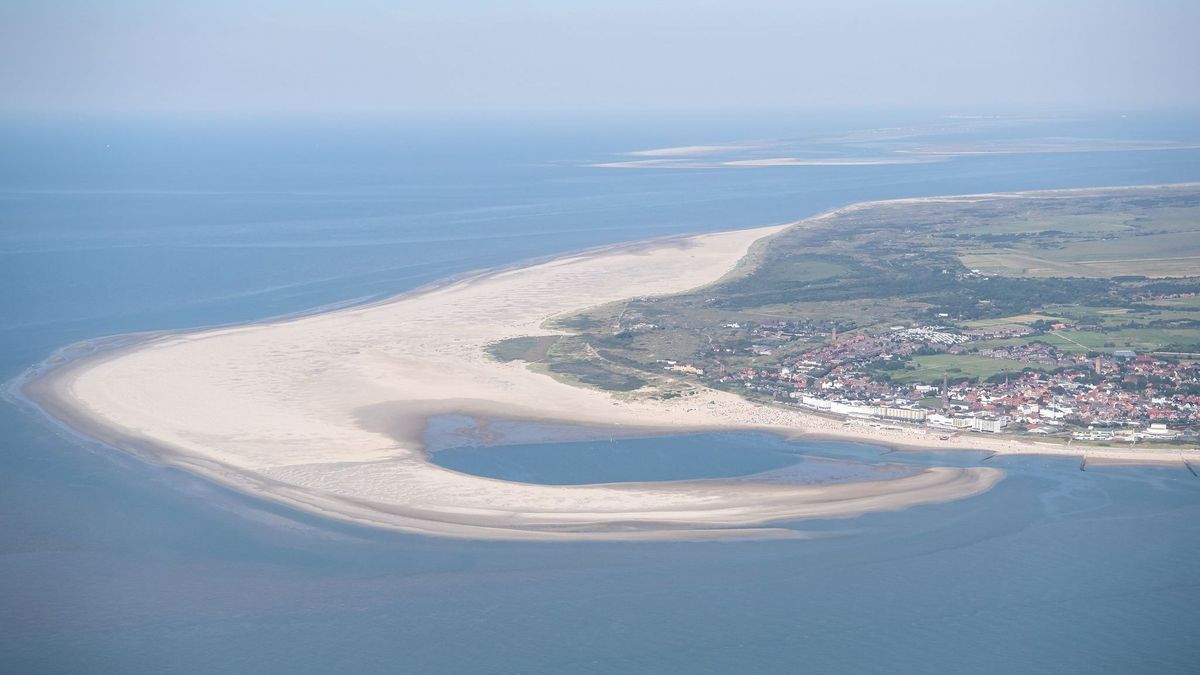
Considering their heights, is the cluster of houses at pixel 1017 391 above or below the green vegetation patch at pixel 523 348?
below

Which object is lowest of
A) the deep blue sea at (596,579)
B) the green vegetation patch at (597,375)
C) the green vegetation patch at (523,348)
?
the deep blue sea at (596,579)

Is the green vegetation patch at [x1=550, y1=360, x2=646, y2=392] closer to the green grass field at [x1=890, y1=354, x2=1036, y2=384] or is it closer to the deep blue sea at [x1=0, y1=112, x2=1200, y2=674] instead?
the deep blue sea at [x1=0, y1=112, x2=1200, y2=674]

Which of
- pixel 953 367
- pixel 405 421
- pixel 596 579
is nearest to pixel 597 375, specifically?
pixel 405 421

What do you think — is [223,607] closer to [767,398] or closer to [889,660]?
[889,660]

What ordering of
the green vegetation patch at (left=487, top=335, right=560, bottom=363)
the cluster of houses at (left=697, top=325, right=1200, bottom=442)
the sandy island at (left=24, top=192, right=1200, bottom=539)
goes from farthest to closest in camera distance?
the green vegetation patch at (left=487, top=335, right=560, bottom=363)
the cluster of houses at (left=697, top=325, right=1200, bottom=442)
the sandy island at (left=24, top=192, right=1200, bottom=539)

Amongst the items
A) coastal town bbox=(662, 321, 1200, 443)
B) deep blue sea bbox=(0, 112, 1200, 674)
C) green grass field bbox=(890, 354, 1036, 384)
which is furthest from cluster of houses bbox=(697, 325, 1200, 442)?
deep blue sea bbox=(0, 112, 1200, 674)

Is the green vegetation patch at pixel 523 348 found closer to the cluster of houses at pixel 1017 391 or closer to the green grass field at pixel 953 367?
the cluster of houses at pixel 1017 391

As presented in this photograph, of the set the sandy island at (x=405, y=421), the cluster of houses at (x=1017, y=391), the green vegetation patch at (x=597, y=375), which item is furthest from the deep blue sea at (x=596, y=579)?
the green vegetation patch at (x=597, y=375)
